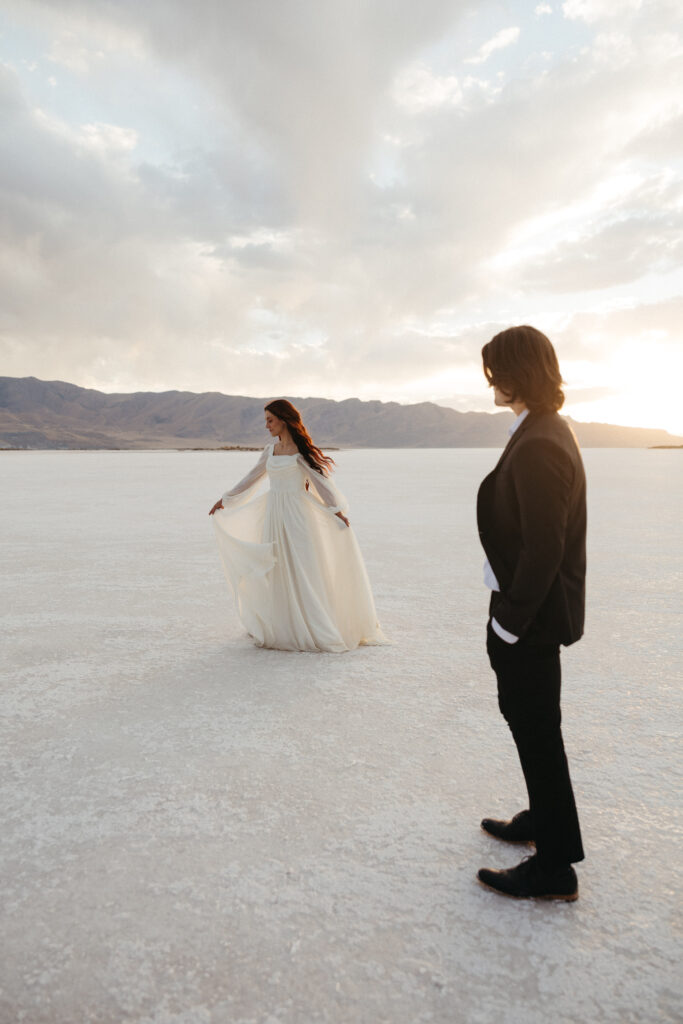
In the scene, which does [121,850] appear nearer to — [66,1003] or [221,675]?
→ [66,1003]

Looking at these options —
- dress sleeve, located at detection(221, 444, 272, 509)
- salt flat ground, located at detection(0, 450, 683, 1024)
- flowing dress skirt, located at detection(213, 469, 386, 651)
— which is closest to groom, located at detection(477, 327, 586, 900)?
salt flat ground, located at detection(0, 450, 683, 1024)

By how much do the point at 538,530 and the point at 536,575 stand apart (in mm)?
133

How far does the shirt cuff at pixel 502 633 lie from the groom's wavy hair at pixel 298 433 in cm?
277

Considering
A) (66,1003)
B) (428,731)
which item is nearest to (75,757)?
(66,1003)

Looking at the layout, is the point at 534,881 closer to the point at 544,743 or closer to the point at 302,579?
the point at 544,743

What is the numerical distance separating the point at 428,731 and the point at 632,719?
1121mm

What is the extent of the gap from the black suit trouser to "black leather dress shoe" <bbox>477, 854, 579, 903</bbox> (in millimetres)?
36

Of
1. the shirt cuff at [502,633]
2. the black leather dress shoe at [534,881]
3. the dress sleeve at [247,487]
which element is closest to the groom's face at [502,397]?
the shirt cuff at [502,633]

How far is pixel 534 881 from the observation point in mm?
2129

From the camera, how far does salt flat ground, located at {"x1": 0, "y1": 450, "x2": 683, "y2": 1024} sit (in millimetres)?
1787

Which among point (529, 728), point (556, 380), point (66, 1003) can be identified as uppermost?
point (556, 380)

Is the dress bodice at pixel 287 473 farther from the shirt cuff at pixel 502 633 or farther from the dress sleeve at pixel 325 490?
the shirt cuff at pixel 502 633

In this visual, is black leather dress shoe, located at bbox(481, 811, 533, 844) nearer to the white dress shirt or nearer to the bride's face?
the white dress shirt

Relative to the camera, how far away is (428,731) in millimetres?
3332
